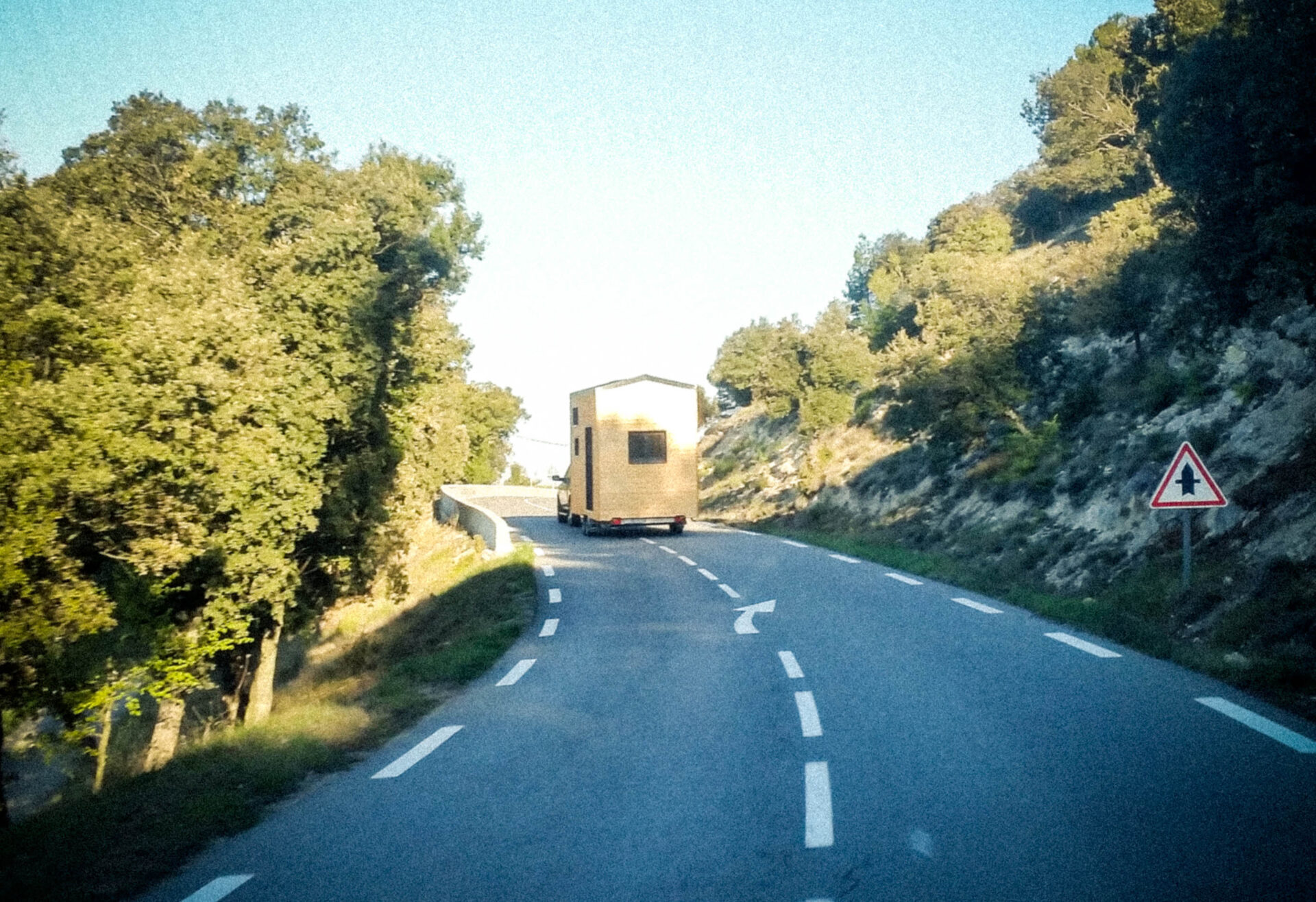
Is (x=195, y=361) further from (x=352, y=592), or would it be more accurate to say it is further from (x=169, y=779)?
(x=352, y=592)

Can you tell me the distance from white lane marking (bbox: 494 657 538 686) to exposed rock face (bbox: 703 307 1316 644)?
776 cm

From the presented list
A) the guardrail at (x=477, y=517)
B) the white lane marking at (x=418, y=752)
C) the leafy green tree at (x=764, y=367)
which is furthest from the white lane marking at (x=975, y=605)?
the leafy green tree at (x=764, y=367)

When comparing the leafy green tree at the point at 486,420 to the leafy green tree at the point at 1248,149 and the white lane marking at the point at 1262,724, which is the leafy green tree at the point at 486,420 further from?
the white lane marking at the point at 1262,724

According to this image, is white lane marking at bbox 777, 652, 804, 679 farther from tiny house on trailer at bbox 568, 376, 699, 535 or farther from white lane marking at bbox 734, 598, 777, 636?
tiny house on trailer at bbox 568, 376, 699, 535

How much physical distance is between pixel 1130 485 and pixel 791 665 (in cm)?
1010

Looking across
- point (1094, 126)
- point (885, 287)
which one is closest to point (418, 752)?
point (1094, 126)

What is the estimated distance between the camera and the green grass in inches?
211

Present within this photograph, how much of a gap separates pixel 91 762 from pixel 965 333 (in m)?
21.5

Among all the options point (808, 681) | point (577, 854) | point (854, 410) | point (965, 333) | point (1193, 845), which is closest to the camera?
point (1193, 845)

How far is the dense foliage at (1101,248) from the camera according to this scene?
36.1ft

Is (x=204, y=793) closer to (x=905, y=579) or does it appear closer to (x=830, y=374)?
(x=905, y=579)

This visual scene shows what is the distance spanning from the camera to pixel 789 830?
573 cm

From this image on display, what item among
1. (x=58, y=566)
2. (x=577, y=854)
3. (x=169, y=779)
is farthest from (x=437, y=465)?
(x=577, y=854)

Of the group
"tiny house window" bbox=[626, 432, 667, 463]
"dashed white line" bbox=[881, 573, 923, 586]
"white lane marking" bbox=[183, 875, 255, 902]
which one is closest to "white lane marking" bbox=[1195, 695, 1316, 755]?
"white lane marking" bbox=[183, 875, 255, 902]
